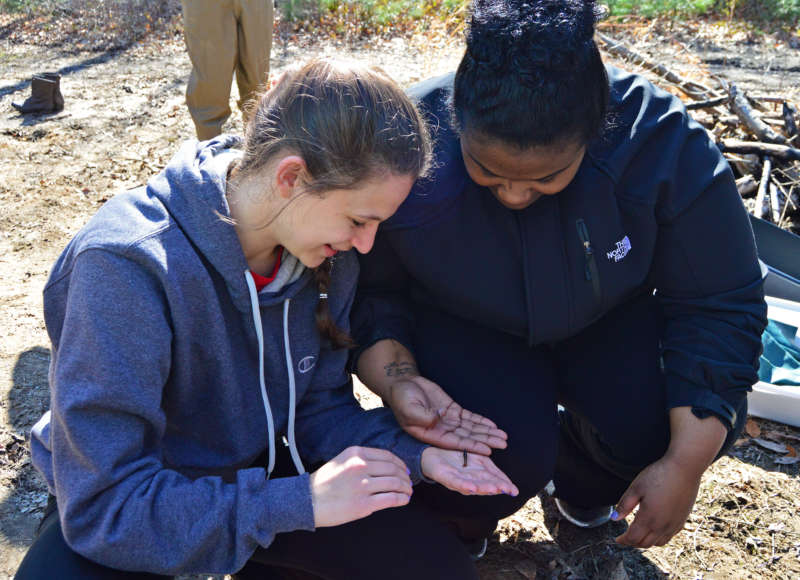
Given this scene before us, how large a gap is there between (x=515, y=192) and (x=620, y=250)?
1.28 feet

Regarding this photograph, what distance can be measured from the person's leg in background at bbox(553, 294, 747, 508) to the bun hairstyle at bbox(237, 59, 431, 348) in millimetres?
877

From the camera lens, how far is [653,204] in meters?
1.87

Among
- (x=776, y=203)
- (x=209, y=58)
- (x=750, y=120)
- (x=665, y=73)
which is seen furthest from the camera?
(x=665, y=73)

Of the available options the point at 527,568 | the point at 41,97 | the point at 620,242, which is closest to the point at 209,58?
the point at 41,97

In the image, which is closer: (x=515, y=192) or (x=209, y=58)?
(x=515, y=192)

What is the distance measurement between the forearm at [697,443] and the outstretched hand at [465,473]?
476 mm

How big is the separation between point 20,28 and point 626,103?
894 centimetres

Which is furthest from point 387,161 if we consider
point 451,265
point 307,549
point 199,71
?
point 199,71

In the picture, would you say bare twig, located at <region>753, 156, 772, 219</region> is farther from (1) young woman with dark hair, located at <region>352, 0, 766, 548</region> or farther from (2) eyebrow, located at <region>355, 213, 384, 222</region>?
(2) eyebrow, located at <region>355, 213, 384, 222</region>

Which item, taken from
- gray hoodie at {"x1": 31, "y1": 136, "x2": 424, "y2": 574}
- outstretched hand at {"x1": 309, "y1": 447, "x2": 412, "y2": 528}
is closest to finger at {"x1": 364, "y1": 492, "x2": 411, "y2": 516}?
outstretched hand at {"x1": 309, "y1": 447, "x2": 412, "y2": 528}

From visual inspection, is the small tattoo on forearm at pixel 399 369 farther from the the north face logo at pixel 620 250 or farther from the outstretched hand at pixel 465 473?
the the north face logo at pixel 620 250

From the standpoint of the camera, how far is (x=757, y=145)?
3.86m

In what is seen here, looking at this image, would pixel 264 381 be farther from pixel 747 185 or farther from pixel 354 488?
pixel 747 185

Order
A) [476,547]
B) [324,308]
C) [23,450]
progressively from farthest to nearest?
[23,450]
[476,547]
[324,308]
